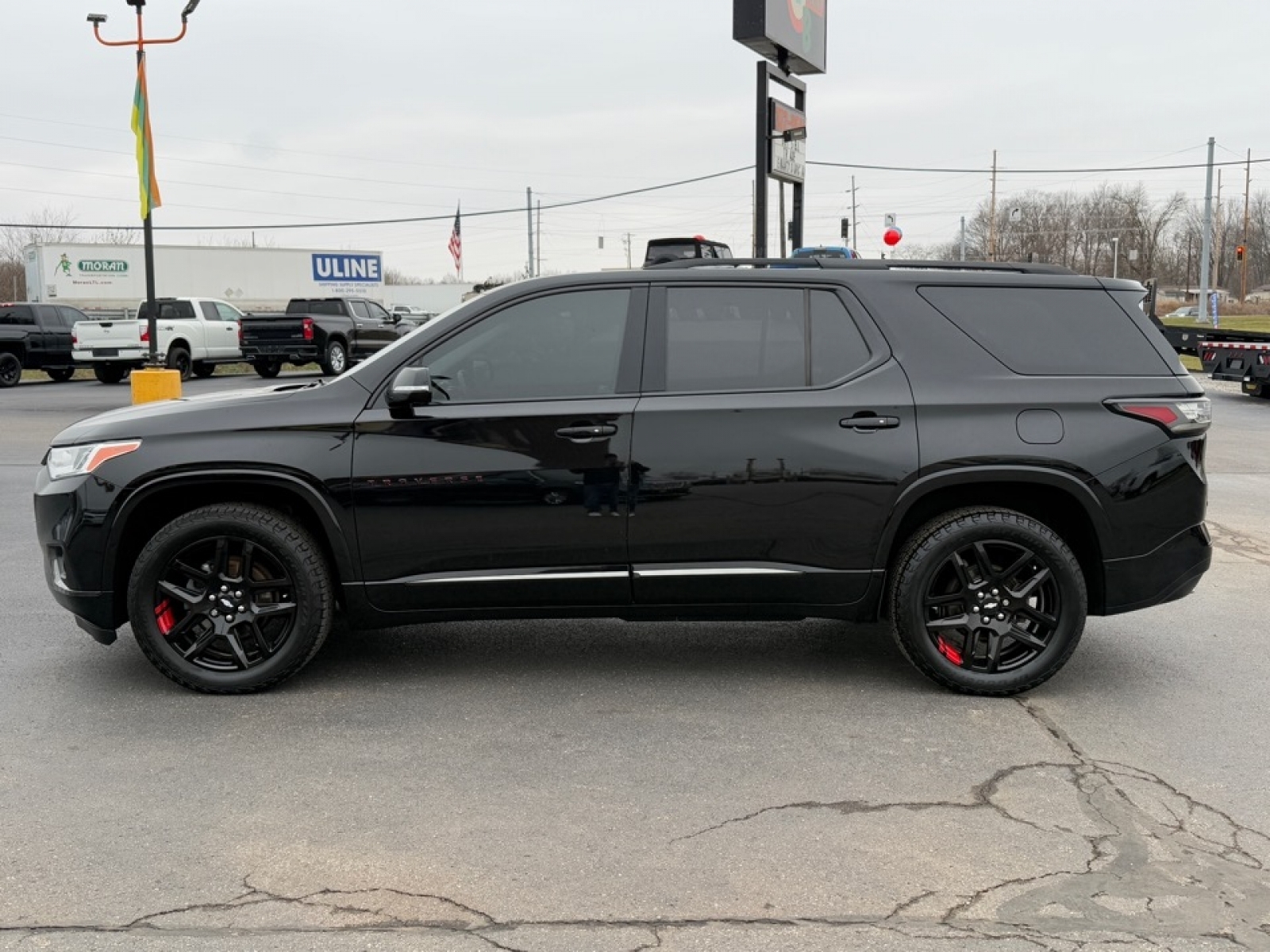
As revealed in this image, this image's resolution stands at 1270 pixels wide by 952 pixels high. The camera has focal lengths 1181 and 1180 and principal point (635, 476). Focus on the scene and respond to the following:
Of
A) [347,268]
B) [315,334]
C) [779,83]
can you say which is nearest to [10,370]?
[315,334]

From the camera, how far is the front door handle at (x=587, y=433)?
4.78 metres

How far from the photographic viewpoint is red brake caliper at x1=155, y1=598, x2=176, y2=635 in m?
4.88

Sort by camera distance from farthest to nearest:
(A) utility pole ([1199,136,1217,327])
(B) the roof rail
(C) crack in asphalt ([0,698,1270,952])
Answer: (A) utility pole ([1199,136,1217,327]), (B) the roof rail, (C) crack in asphalt ([0,698,1270,952])

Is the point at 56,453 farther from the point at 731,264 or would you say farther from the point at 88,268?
the point at 88,268

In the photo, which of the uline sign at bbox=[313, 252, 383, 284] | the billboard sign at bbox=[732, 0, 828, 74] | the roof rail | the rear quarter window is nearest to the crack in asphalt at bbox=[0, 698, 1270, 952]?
the rear quarter window

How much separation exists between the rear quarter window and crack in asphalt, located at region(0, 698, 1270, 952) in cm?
208

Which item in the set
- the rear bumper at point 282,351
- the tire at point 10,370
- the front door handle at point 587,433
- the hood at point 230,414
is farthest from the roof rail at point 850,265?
the tire at point 10,370

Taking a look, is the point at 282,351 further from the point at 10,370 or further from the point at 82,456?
the point at 82,456

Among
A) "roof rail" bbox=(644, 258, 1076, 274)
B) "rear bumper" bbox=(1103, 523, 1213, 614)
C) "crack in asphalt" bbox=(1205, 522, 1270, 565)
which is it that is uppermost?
"roof rail" bbox=(644, 258, 1076, 274)

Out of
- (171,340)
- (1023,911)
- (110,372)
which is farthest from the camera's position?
(171,340)

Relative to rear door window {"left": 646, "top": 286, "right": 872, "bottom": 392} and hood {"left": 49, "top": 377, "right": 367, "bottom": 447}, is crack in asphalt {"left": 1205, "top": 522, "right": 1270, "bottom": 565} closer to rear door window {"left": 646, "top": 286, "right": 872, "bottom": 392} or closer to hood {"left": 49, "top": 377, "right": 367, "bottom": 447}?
rear door window {"left": 646, "top": 286, "right": 872, "bottom": 392}

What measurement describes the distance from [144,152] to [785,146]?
1076cm

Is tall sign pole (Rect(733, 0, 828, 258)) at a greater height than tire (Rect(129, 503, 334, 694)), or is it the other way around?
tall sign pole (Rect(733, 0, 828, 258))

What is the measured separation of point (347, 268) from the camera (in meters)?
52.5
